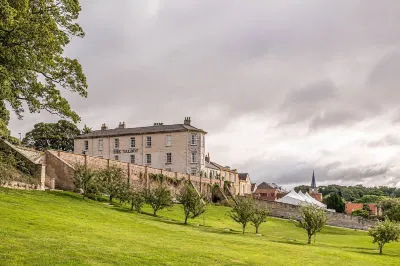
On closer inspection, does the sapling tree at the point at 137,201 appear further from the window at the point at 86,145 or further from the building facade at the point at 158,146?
the window at the point at 86,145

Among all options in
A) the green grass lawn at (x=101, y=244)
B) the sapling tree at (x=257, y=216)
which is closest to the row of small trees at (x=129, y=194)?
the sapling tree at (x=257, y=216)

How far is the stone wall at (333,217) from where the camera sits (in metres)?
66.4

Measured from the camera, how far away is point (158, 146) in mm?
71062

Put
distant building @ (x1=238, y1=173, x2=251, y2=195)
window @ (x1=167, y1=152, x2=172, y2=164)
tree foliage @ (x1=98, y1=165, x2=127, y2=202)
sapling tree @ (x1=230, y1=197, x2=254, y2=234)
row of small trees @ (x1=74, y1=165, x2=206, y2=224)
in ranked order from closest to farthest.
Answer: sapling tree @ (x1=230, y1=197, x2=254, y2=234) < row of small trees @ (x1=74, y1=165, x2=206, y2=224) < tree foliage @ (x1=98, y1=165, x2=127, y2=202) < window @ (x1=167, y1=152, x2=172, y2=164) < distant building @ (x1=238, y1=173, x2=251, y2=195)

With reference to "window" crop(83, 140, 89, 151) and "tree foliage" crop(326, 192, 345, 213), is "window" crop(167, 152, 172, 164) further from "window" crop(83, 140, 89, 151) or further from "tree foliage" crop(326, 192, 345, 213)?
"tree foliage" crop(326, 192, 345, 213)

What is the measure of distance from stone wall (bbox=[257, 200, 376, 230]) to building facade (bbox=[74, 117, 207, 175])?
12580 millimetres

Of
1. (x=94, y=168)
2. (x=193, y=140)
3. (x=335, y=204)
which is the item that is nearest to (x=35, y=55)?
(x=94, y=168)

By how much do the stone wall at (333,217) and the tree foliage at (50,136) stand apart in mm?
39080

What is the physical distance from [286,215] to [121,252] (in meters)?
52.4

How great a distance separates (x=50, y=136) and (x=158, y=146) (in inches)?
952

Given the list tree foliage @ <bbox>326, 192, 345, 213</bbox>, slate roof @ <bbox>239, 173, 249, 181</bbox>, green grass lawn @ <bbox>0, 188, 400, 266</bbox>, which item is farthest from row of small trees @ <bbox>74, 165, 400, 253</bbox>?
slate roof @ <bbox>239, 173, 249, 181</bbox>

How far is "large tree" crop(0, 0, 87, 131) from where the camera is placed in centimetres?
1645

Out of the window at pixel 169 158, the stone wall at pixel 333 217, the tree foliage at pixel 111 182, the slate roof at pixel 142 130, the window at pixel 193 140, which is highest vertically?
the slate roof at pixel 142 130

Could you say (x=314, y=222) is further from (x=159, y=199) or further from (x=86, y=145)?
(x=86, y=145)
